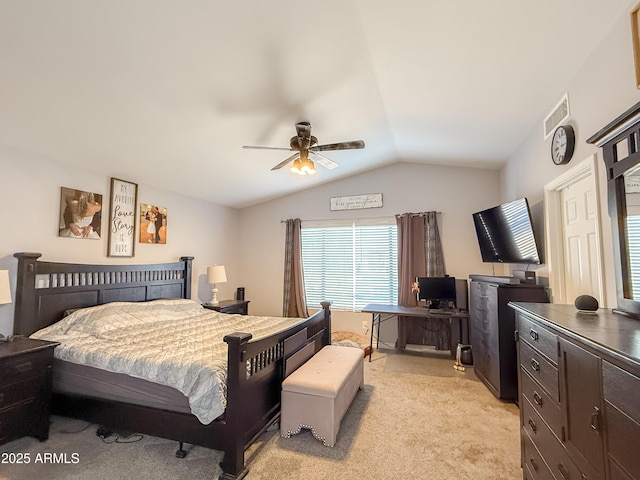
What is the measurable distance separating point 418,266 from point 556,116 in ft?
8.83

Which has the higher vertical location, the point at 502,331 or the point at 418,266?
the point at 418,266

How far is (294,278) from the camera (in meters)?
5.54

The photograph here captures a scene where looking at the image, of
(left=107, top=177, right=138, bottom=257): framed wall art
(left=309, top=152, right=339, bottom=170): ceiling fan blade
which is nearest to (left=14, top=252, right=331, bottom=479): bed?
(left=107, top=177, right=138, bottom=257): framed wall art

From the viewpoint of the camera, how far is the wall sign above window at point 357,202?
17.3 ft

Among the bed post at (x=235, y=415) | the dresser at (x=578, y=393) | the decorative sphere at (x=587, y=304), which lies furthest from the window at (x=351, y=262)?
the bed post at (x=235, y=415)

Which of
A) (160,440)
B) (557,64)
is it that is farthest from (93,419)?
(557,64)

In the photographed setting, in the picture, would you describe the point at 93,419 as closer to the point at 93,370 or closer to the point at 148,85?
the point at 93,370

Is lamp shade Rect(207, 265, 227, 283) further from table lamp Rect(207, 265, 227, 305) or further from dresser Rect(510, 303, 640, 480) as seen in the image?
dresser Rect(510, 303, 640, 480)

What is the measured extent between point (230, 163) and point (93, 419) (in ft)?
9.85

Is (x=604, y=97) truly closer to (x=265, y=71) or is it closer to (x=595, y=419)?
(x=595, y=419)

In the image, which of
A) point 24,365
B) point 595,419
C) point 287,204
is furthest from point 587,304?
point 287,204

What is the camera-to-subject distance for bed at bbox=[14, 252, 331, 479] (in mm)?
1999

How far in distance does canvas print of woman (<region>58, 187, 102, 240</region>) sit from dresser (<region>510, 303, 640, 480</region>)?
4147 mm

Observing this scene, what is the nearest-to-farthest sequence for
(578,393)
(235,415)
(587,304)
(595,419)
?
(595,419), (578,393), (587,304), (235,415)
